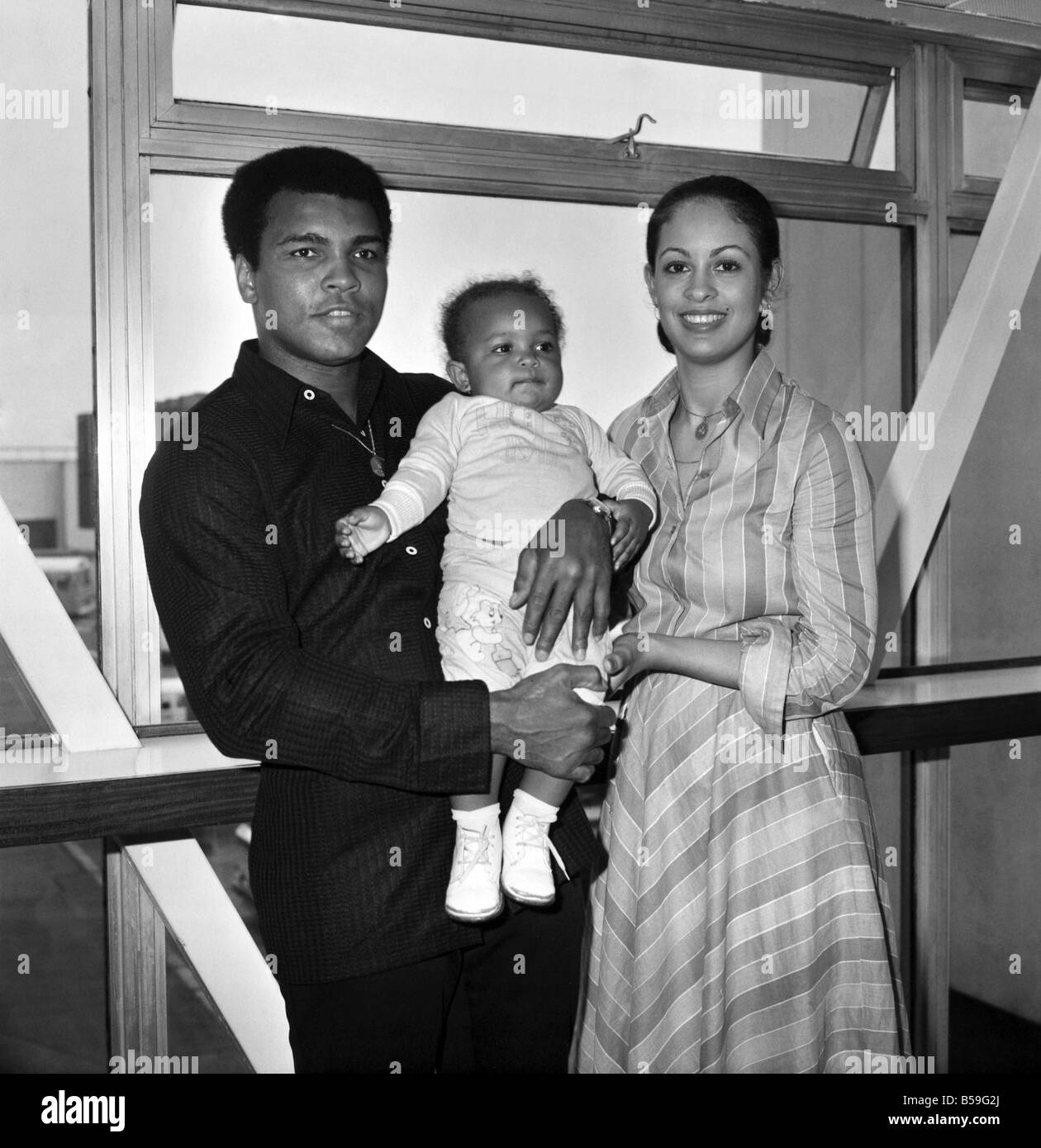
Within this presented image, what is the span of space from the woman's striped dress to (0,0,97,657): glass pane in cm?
129

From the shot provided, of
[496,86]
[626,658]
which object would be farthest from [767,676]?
[496,86]

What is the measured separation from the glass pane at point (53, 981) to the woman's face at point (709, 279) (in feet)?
5.48

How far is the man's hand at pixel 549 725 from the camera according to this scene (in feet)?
4.83

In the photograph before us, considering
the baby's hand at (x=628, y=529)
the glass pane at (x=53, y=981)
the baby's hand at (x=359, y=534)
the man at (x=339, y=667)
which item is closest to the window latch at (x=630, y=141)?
the man at (x=339, y=667)

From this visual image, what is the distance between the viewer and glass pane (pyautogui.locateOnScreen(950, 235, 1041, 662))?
3.47 meters

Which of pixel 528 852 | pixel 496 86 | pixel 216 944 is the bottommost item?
pixel 216 944

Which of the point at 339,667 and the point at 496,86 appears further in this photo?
the point at 496,86

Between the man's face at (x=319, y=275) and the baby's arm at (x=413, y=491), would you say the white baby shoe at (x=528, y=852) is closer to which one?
the baby's arm at (x=413, y=491)

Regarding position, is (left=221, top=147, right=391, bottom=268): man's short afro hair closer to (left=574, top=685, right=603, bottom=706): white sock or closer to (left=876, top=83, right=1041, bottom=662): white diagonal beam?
(left=574, top=685, right=603, bottom=706): white sock

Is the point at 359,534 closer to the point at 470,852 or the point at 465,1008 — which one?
the point at 470,852

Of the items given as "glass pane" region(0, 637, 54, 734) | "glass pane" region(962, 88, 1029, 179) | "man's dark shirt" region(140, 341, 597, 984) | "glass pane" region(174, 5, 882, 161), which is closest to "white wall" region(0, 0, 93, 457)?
"glass pane" region(174, 5, 882, 161)

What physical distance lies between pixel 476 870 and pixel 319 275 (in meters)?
0.84

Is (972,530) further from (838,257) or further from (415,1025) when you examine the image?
(415,1025)

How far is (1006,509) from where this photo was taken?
352 centimetres
